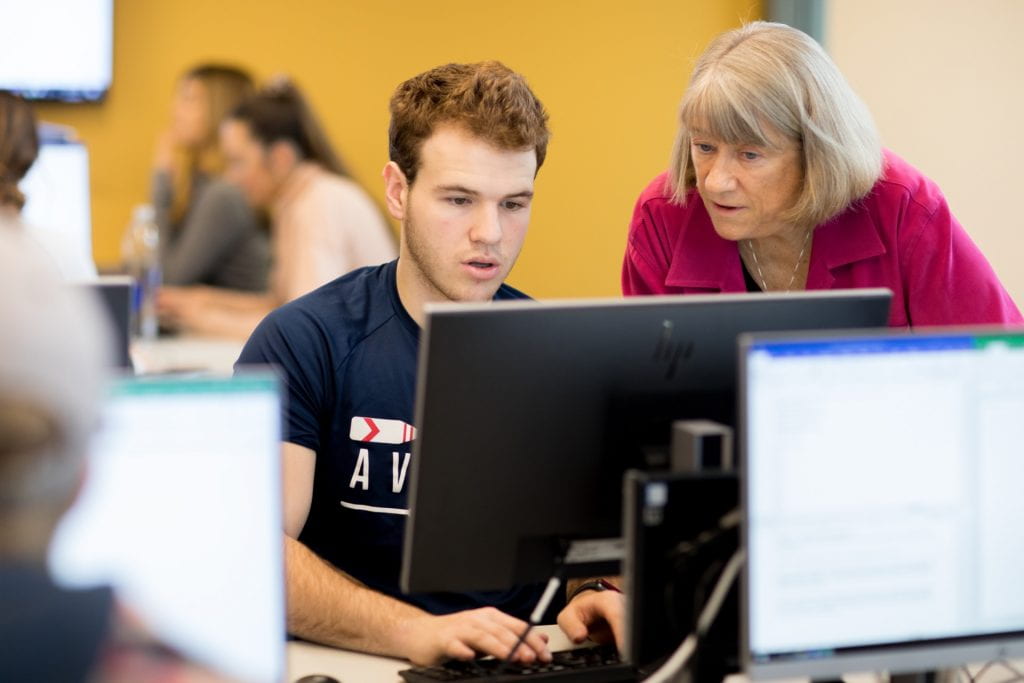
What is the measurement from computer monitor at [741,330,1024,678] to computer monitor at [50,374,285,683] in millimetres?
409

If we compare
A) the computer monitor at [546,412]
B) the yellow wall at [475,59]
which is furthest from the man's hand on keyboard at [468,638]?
the yellow wall at [475,59]

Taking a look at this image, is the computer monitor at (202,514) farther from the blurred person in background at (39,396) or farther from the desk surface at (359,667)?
the desk surface at (359,667)

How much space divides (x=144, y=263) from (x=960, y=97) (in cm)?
259

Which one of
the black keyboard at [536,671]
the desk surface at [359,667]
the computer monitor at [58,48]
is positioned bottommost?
the desk surface at [359,667]

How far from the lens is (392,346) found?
5.69 feet

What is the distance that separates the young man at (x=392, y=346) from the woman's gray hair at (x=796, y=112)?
0.92ft

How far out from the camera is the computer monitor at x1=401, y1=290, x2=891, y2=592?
50.2 inches

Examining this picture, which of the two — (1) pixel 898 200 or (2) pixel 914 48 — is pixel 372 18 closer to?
(2) pixel 914 48

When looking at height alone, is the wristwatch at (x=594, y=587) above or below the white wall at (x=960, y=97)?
below

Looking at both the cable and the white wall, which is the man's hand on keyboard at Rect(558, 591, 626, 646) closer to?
the cable

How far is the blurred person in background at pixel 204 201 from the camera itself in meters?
4.39

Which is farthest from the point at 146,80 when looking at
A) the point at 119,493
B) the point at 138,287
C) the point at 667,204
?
the point at 119,493

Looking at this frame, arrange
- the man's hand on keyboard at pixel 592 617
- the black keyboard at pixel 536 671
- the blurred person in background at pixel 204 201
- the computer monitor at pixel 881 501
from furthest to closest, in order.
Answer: the blurred person in background at pixel 204 201 → the man's hand on keyboard at pixel 592 617 → the black keyboard at pixel 536 671 → the computer monitor at pixel 881 501

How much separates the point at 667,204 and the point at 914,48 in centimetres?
177
